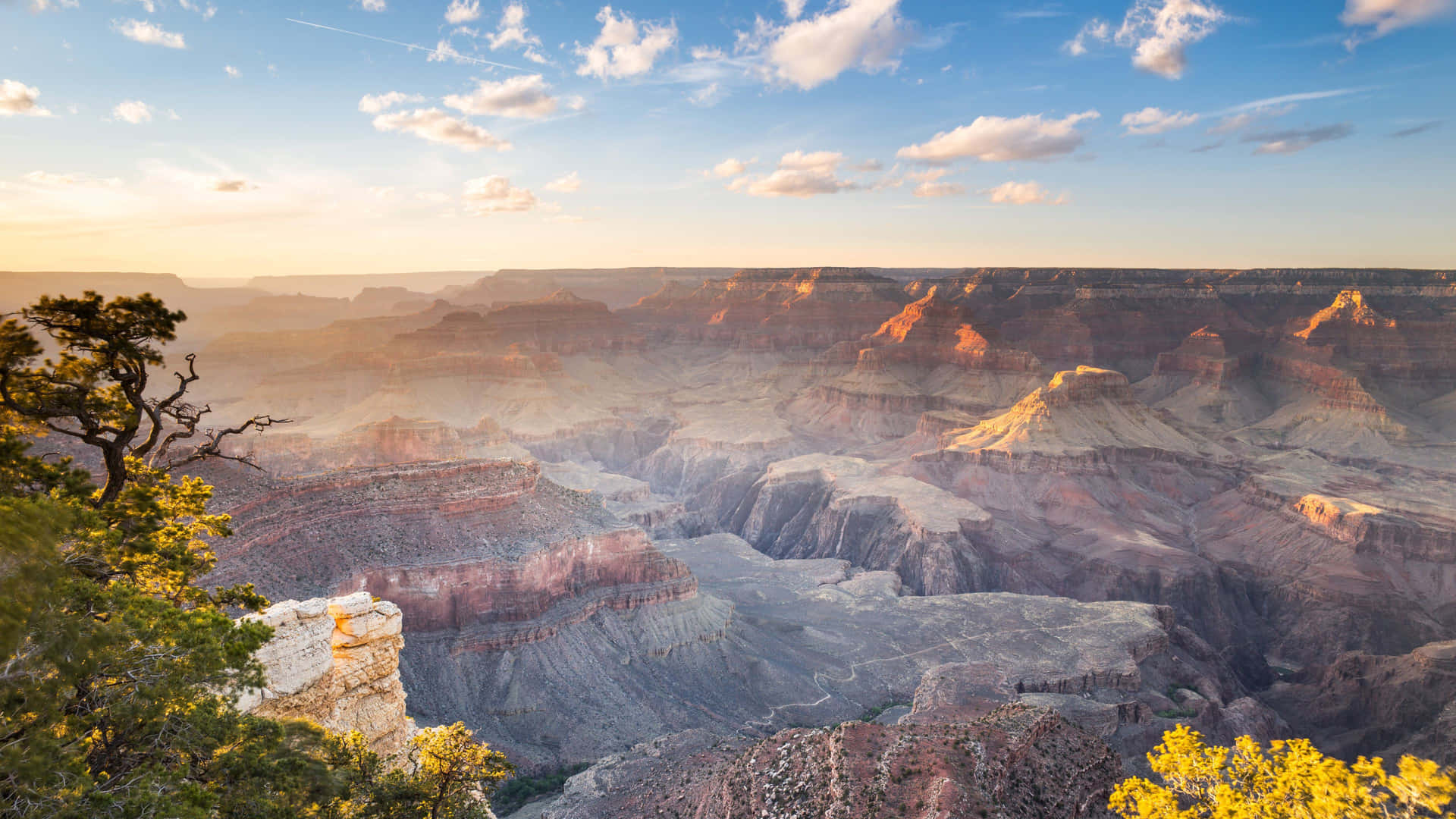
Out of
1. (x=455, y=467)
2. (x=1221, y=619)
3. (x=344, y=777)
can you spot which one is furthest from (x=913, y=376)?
(x=344, y=777)

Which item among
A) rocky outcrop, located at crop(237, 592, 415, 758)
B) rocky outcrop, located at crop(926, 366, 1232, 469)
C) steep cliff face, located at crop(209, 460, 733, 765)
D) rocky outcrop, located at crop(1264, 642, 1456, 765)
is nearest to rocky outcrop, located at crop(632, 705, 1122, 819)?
rocky outcrop, located at crop(237, 592, 415, 758)

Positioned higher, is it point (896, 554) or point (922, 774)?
point (922, 774)

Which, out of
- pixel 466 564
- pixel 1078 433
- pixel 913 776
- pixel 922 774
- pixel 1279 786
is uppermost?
pixel 1279 786

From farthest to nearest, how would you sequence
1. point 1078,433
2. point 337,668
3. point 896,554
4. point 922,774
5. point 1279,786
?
point 1078,433
point 896,554
point 922,774
point 337,668
point 1279,786

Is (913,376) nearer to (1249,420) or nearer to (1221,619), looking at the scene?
(1249,420)

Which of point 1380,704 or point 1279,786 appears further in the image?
point 1380,704

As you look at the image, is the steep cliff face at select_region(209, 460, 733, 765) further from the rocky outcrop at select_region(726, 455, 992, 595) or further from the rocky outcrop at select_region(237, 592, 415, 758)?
the rocky outcrop at select_region(726, 455, 992, 595)

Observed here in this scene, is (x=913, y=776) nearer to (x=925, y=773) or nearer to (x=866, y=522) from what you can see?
(x=925, y=773)

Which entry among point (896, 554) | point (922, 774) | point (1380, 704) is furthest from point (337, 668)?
point (896, 554)
